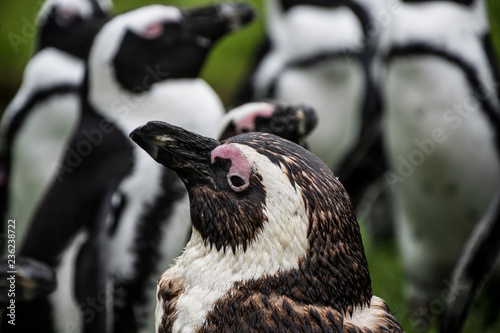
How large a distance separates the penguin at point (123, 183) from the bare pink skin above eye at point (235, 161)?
857 mm

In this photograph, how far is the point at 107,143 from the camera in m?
1.91

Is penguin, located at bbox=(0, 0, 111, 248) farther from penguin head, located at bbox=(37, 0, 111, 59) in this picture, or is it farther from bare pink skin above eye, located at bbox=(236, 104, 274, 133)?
bare pink skin above eye, located at bbox=(236, 104, 274, 133)

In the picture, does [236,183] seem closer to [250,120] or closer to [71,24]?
[250,120]

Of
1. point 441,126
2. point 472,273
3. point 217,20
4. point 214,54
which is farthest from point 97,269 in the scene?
point 214,54

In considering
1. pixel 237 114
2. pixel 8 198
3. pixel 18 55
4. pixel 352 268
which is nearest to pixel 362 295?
pixel 352 268

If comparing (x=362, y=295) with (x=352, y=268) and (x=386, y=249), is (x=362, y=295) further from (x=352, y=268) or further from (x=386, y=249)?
(x=386, y=249)

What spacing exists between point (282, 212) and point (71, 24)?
6.31 feet

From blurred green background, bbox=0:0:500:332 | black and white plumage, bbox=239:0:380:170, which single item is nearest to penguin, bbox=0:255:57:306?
black and white plumage, bbox=239:0:380:170

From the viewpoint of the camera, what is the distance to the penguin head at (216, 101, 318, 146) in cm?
162

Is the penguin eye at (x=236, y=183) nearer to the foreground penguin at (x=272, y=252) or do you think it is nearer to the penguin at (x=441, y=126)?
the foreground penguin at (x=272, y=252)

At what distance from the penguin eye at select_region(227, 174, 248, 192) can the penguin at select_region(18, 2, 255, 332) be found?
0.87m

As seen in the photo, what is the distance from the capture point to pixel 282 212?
93 cm

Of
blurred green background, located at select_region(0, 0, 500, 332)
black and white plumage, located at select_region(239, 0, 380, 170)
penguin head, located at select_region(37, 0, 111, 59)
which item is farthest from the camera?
blurred green background, located at select_region(0, 0, 500, 332)

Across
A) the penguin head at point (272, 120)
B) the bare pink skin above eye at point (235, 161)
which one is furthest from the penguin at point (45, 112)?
the bare pink skin above eye at point (235, 161)
